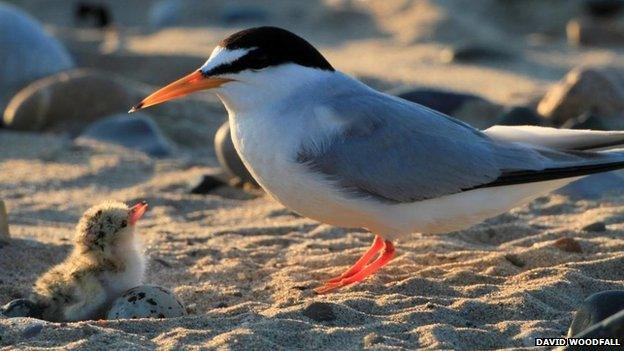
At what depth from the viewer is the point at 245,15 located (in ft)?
54.9

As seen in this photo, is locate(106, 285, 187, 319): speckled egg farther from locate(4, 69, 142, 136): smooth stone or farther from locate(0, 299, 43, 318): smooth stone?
locate(4, 69, 142, 136): smooth stone

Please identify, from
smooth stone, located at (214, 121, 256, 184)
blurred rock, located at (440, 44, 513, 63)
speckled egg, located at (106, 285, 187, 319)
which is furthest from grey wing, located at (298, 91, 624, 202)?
blurred rock, located at (440, 44, 513, 63)

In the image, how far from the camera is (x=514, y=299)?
199 inches

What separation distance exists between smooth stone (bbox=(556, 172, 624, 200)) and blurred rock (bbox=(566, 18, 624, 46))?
289 inches

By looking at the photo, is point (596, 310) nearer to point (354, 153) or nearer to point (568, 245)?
point (354, 153)

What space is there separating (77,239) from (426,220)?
165cm

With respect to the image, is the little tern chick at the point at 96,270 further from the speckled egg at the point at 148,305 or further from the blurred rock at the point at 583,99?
the blurred rock at the point at 583,99

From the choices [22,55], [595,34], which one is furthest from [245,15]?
[22,55]

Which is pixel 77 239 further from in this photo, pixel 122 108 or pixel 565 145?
pixel 122 108

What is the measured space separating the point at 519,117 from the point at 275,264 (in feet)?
12.0

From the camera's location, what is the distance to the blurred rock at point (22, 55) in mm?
11789

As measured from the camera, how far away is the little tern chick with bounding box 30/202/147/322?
5.34 meters

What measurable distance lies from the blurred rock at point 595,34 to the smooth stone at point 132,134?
6939 mm

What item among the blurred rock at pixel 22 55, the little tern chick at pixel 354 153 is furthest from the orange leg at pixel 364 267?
the blurred rock at pixel 22 55
